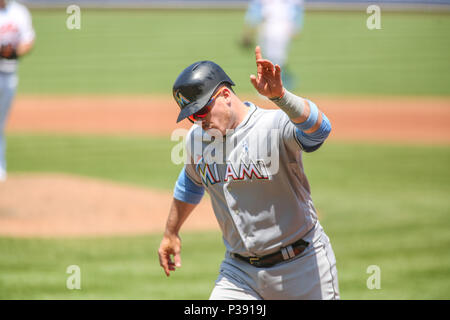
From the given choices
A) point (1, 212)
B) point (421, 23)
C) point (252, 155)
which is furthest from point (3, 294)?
point (421, 23)

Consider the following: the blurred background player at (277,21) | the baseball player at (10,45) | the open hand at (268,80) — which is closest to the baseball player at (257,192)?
the open hand at (268,80)

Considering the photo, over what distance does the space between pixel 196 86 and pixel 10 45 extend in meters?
7.03

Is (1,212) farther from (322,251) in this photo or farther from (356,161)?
(356,161)

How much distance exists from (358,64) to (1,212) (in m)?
25.4

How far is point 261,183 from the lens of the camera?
3.71m

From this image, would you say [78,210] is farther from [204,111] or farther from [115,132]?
[115,132]

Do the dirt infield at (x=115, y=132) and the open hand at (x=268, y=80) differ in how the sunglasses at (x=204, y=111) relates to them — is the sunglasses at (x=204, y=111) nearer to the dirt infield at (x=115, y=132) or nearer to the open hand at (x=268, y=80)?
the open hand at (x=268, y=80)

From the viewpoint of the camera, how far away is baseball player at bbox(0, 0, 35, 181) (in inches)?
389

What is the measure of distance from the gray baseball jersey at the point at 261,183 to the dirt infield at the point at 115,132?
16.5ft

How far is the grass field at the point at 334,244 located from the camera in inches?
255

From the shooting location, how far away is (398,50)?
3572 cm

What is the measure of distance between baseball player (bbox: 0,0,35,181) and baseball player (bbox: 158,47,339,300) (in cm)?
686

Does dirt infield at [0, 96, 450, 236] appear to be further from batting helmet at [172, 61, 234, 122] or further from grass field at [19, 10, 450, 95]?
batting helmet at [172, 61, 234, 122]

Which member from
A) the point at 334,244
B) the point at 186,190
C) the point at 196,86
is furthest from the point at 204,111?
the point at 334,244
